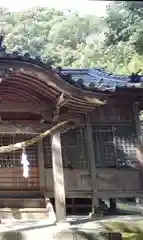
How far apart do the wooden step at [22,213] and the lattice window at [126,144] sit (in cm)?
304

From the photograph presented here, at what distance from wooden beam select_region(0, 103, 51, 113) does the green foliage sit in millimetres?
15894

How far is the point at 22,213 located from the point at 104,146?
3.28m

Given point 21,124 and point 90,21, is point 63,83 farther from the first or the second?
point 90,21

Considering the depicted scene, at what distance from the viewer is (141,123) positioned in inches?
465

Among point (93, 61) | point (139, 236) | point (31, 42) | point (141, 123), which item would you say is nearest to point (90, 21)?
point (31, 42)

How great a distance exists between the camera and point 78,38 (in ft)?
186

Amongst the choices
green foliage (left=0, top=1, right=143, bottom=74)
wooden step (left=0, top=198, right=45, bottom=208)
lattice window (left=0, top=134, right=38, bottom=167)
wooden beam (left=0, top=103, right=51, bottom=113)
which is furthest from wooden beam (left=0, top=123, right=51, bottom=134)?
green foliage (left=0, top=1, right=143, bottom=74)

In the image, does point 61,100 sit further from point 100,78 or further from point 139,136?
point 100,78

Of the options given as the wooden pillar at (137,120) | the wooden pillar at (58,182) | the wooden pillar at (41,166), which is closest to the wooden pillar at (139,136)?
the wooden pillar at (137,120)

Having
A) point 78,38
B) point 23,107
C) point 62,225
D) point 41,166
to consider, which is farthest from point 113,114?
point 78,38

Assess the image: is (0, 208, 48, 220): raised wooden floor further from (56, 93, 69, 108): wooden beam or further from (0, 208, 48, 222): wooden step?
(56, 93, 69, 108): wooden beam

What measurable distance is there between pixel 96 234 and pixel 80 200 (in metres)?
4.96

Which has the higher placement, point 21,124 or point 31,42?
point 31,42

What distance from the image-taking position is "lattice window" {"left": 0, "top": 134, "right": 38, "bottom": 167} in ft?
35.4
